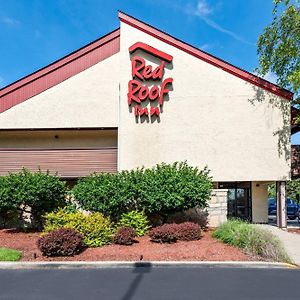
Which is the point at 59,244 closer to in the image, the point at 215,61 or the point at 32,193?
the point at 32,193

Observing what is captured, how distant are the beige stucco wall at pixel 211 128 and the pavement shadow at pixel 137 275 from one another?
8.96 metres

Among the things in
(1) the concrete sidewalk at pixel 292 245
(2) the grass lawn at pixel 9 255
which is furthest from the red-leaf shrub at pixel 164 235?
(2) the grass lawn at pixel 9 255

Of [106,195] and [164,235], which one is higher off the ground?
[106,195]

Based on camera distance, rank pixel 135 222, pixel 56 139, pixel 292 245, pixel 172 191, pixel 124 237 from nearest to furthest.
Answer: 1. pixel 124 237
2. pixel 292 245
3. pixel 135 222
4. pixel 172 191
5. pixel 56 139

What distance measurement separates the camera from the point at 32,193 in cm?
1379

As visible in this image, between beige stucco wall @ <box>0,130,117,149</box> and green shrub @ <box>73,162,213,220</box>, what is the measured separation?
5.77 meters

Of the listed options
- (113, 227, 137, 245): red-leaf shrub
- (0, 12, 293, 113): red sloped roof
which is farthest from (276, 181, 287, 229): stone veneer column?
(0, 12, 293, 113): red sloped roof

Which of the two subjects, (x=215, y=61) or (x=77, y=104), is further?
(x=77, y=104)

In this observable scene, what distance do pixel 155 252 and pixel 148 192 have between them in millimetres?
3421

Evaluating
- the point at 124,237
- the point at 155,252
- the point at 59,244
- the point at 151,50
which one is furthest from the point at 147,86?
the point at 59,244

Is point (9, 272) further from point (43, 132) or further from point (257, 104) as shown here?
point (257, 104)

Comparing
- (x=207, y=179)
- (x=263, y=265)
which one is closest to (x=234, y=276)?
(x=263, y=265)

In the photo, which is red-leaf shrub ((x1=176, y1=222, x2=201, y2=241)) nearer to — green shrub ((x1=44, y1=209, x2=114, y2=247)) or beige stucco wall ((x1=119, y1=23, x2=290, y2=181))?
green shrub ((x1=44, y1=209, x2=114, y2=247))

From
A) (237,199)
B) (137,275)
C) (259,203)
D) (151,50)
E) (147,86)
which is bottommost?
(137,275)
